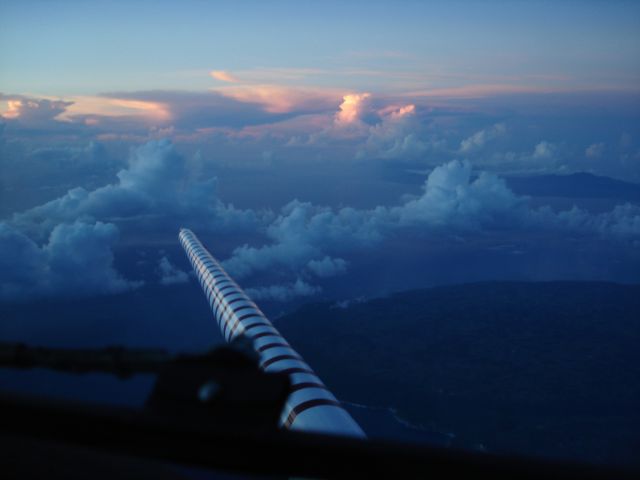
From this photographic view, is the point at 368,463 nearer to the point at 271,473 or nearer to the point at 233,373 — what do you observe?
the point at 271,473

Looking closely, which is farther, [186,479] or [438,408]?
[438,408]

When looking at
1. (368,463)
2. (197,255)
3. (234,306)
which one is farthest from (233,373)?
(197,255)

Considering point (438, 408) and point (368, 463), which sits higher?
point (368, 463)

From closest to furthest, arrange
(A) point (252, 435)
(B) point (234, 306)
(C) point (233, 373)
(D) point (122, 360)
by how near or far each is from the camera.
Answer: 1. (A) point (252, 435)
2. (C) point (233, 373)
3. (D) point (122, 360)
4. (B) point (234, 306)

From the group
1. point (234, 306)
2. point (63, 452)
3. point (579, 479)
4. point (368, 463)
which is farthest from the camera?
point (234, 306)

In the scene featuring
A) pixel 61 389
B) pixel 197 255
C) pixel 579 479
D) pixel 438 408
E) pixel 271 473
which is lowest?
pixel 438 408

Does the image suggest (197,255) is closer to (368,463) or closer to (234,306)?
(234,306)

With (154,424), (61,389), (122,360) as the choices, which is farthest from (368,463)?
(61,389)
